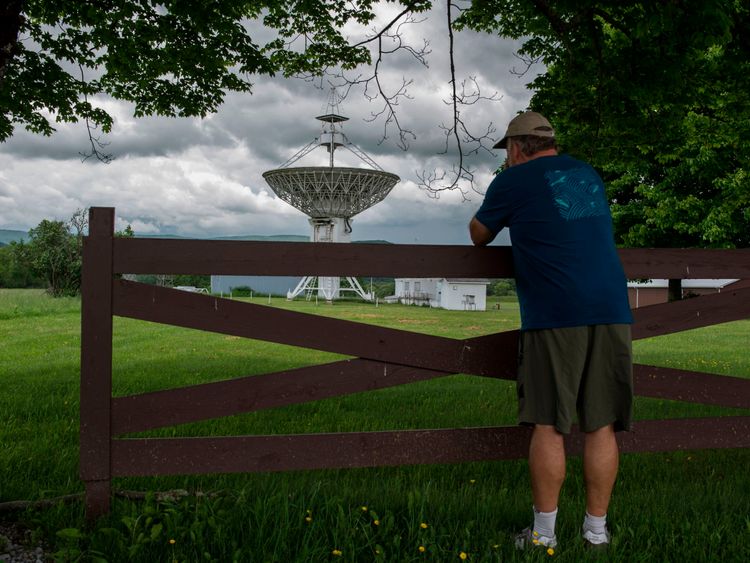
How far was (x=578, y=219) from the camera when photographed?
9.62 feet

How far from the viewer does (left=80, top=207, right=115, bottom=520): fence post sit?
124 inches

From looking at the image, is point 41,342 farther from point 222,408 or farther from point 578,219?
point 578,219

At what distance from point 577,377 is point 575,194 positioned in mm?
835

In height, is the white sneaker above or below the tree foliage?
below

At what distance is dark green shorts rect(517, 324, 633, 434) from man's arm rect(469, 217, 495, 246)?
50 cm

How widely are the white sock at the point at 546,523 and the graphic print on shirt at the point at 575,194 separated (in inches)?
53.4

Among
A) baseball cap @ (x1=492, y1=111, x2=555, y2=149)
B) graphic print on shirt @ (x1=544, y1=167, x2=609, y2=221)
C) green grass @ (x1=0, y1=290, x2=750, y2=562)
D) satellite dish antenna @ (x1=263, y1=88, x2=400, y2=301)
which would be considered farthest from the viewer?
satellite dish antenna @ (x1=263, y1=88, x2=400, y2=301)

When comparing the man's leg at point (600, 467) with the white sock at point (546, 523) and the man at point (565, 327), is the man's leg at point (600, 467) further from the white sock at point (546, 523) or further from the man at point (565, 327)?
the white sock at point (546, 523)

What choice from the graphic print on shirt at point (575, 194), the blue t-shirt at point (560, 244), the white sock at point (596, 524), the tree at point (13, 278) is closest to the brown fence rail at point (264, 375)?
the blue t-shirt at point (560, 244)

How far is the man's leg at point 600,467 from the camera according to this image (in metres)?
3.00

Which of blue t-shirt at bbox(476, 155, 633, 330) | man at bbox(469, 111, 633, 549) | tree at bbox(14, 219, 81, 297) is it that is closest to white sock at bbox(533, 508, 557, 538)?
man at bbox(469, 111, 633, 549)

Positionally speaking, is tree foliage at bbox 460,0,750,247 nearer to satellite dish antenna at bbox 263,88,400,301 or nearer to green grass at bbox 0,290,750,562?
green grass at bbox 0,290,750,562

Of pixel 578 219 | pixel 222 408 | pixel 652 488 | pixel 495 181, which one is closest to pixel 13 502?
pixel 222 408

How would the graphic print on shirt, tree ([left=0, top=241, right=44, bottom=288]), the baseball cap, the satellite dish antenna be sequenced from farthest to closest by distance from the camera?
tree ([left=0, top=241, right=44, bottom=288])
the satellite dish antenna
the baseball cap
the graphic print on shirt
